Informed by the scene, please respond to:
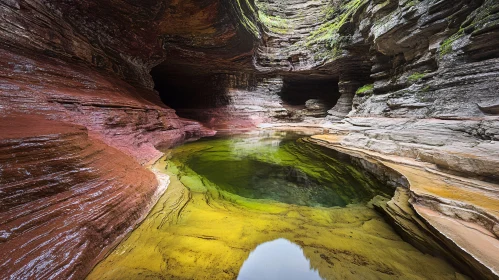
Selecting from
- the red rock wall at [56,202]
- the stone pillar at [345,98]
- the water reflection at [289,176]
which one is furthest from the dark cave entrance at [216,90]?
the red rock wall at [56,202]

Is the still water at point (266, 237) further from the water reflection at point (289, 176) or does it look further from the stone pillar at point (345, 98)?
the stone pillar at point (345, 98)

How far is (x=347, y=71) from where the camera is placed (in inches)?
598

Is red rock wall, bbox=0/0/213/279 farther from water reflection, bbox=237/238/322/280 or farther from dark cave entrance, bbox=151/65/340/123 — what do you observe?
dark cave entrance, bbox=151/65/340/123

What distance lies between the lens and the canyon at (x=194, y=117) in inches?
81.0

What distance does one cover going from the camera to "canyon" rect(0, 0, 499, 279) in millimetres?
2058

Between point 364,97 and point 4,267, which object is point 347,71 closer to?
point 364,97

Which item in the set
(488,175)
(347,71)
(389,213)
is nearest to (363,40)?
(347,71)

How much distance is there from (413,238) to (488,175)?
2.53 m

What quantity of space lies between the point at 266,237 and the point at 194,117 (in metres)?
15.1

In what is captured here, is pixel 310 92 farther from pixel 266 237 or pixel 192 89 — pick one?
pixel 266 237

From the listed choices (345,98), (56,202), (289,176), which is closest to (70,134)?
(56,202)

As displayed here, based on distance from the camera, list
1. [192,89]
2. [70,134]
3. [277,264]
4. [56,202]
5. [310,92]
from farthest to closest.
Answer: [310,92] < [192,89] < [70,134] < [56,202] < [277,264]

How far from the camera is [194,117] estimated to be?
1642 centimetres

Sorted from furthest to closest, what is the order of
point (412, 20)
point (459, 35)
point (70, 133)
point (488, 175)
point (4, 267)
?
point (412, 20) → point (459, 35) → point (488, 175) → point (70, 133) → point (4, 267)
